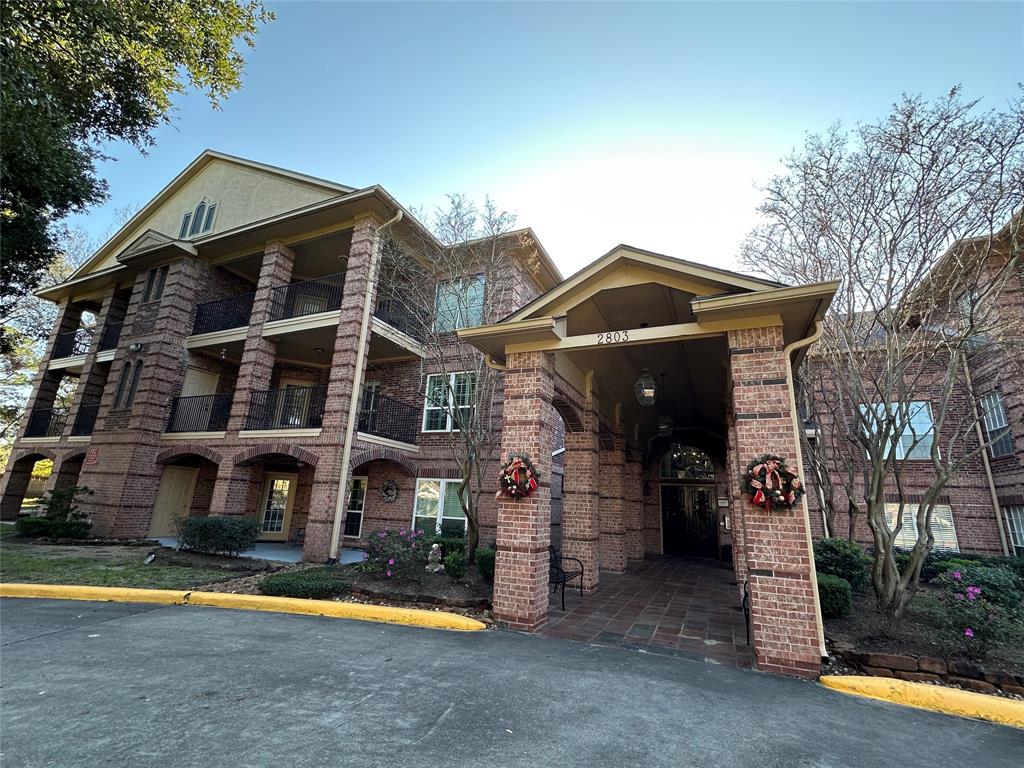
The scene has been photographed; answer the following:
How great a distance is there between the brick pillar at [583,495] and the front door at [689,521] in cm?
827

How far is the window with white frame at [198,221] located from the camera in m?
16.1

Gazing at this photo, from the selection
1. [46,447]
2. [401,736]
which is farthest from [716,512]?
[46,447]

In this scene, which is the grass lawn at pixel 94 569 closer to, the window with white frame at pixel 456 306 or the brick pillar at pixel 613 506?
the window with white frame at pixel 456 306

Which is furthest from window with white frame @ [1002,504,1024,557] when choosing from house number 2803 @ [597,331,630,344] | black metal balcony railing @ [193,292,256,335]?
black metal balcony railing @ [193,292,256,335]

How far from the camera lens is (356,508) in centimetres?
1421

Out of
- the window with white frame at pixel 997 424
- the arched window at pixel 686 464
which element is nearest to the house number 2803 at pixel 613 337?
the arched window at pixel 686 464

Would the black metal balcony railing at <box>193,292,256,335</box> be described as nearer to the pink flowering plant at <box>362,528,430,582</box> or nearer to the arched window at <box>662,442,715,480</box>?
the pink flowering plant at <box>362,528,430,582</box>

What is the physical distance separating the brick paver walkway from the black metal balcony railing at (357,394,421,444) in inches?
275

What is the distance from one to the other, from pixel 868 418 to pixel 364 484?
1303 cm

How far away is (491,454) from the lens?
40.4 feet

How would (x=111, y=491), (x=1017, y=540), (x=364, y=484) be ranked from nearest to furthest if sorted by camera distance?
(x=1017, y=540) → (x=111, y=491) → (x=364, y=484)

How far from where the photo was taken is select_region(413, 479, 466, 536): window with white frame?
12773 millimetres

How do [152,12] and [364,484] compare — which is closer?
[152,12]

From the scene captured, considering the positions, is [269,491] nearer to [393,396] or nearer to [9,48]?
[393,396]
